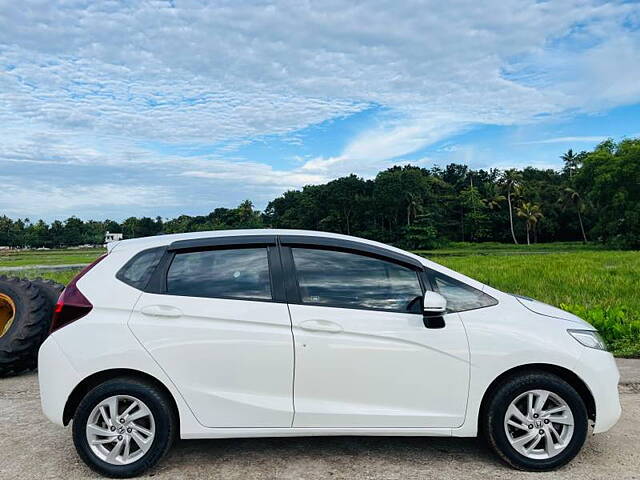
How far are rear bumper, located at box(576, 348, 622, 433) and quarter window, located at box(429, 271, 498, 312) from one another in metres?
0.71

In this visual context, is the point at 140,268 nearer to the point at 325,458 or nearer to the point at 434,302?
the point at 325,458

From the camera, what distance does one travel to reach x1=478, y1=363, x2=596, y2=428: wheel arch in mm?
3359

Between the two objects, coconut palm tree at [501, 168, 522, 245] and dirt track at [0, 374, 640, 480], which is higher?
coconut palm tree at [501, 168, 522, 245]

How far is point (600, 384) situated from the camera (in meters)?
3.36

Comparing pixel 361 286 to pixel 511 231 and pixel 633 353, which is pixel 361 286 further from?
pixel 511 231

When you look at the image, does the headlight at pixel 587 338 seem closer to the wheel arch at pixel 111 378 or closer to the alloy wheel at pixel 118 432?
the wheel arch at pixel 111 378

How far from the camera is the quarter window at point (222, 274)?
341cm

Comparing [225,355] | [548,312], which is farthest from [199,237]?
[548,312]

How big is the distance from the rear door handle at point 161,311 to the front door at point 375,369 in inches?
30.5

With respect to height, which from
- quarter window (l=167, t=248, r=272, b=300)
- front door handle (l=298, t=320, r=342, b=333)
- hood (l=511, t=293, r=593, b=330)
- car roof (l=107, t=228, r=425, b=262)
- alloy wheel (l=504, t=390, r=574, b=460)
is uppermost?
car roof (l=107, t=228, r=425, b=262)

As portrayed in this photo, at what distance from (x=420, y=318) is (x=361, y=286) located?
0.46 meters

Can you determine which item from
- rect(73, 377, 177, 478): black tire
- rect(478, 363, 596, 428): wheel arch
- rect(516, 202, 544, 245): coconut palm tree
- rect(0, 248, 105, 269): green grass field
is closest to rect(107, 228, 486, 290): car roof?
rect(478, 363, 596, 428): wheel arch

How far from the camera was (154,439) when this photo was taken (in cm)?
327

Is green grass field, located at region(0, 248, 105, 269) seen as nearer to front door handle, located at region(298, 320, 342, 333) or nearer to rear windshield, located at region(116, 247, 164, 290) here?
rear windshield, located at region(116, 247, 164, 290)
